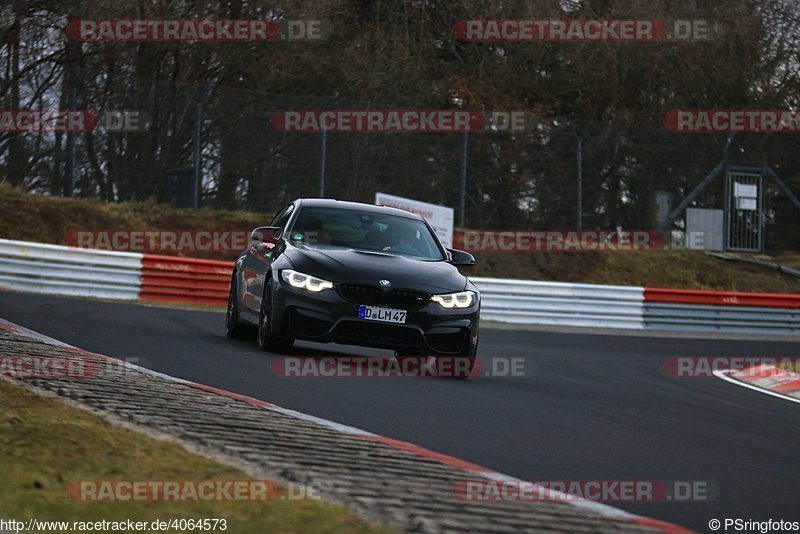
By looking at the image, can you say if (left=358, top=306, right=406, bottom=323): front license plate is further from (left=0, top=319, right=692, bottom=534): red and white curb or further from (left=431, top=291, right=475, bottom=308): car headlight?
(left=0, top=319, right=692, bottom=534): red and white curb

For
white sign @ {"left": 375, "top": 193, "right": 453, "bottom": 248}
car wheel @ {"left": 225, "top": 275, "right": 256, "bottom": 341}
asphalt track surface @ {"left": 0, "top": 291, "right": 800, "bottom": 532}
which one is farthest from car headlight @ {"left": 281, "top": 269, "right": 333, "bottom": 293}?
white sign @ {"left": 375, "top": 193, "right": 453, "bottom": 248}

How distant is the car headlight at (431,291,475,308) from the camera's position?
10875 millimetres

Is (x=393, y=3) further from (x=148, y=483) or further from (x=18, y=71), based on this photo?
(x=148, y=483)

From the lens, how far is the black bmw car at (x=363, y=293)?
10.7 metres

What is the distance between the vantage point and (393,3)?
112 feet

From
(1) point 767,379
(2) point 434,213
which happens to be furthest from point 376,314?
(2) point 434,213

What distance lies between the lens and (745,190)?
29656 mm

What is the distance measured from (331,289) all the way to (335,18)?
2151 centimetres

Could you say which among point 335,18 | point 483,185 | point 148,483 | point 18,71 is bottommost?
point 148,483

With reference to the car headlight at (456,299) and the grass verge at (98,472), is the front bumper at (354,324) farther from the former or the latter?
the grass verge at (98,472)

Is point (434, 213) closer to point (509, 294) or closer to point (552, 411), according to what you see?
point (509, 294)

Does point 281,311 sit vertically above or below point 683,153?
below

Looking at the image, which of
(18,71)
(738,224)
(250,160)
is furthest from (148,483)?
(738,224)

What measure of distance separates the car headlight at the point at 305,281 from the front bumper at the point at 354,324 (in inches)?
1.8
